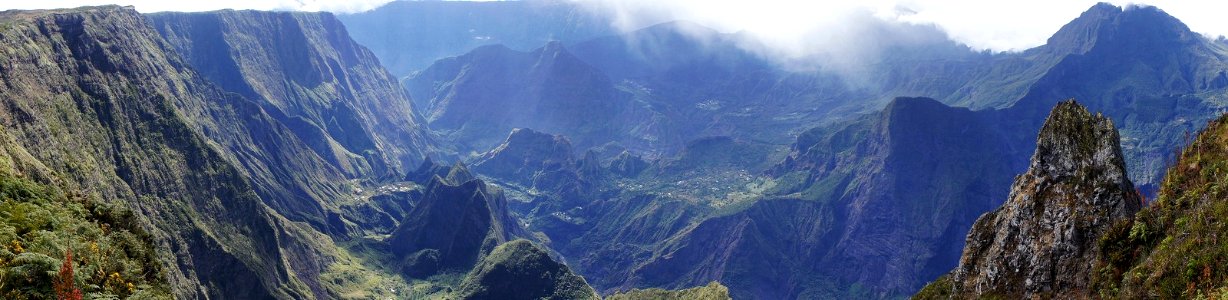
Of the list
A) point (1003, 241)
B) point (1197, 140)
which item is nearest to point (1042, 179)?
point (1003, 241)

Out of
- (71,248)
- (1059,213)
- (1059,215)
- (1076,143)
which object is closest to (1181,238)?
(1059,215)

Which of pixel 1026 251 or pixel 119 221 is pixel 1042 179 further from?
pixel 119 221

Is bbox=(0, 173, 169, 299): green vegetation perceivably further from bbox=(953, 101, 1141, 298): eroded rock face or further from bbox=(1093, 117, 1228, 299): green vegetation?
bbox=(953, 101, 1141, 298): eroded rock face

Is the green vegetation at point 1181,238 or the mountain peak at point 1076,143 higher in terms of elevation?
the mountain peak at point 1076,143

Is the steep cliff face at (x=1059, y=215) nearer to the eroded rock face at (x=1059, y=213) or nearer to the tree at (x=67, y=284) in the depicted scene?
the eroded rock face at (x=1059, y=213)

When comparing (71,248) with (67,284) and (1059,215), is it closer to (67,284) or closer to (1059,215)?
(67,284)

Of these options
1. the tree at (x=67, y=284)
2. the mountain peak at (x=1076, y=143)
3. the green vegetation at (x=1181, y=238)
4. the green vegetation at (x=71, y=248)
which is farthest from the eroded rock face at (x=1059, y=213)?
the green vegetation at (x=71, y=248)

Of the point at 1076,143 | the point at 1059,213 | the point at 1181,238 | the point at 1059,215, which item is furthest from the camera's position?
the point at 1076,143
